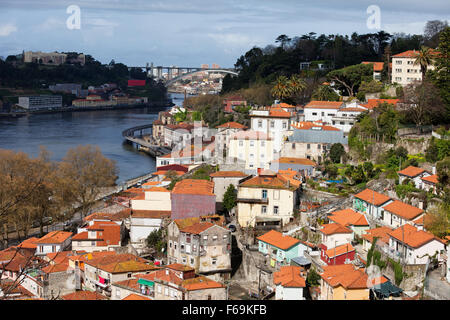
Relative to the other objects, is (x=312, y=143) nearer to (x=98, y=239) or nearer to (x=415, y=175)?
(x=415, y=175)

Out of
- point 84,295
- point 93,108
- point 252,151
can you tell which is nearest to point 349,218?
point 84,295

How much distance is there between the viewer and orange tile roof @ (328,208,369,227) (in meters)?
8.55

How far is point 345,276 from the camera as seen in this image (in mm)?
6797

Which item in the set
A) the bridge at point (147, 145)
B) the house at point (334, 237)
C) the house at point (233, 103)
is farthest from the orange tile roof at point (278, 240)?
the bridge at point (147, 145)

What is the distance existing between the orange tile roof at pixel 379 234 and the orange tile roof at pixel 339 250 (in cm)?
27

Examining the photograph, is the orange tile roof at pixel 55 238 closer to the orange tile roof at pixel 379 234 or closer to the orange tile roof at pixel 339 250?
the orange tile roof at pixel 339 250

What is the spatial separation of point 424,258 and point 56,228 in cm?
849

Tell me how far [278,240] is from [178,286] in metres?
2.00

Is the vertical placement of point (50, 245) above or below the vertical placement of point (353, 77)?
below

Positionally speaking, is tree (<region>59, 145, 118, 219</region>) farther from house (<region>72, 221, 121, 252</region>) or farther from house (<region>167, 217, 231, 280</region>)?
house (<region>167, 217, 231, 280</region>)

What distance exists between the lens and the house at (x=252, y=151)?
492 inches

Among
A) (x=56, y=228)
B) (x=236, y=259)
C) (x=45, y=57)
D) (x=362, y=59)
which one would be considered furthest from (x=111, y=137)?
(x=45, y=57)

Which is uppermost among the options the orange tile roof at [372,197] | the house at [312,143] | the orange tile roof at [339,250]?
the house at [312,143]

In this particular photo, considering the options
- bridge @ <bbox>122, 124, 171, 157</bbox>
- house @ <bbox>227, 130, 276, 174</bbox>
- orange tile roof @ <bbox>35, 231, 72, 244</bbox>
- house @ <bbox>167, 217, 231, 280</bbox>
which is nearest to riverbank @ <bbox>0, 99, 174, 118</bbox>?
bridge @ <bbox>122, 124, 171, 157</bbox>
